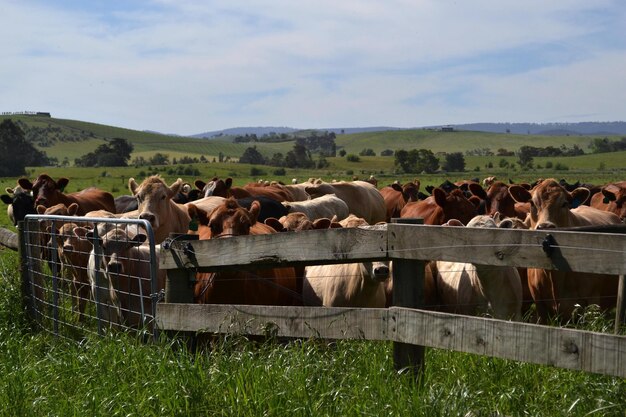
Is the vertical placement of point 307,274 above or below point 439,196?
below

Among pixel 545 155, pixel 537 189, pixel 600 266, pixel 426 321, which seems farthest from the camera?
pixel 545 155

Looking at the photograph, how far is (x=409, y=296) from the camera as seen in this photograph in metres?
5.30

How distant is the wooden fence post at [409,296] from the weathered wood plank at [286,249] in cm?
15

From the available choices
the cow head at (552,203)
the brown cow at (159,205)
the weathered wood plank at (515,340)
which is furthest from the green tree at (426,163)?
the weathered wood plank at (515,340)

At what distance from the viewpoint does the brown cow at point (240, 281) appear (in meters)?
8.48

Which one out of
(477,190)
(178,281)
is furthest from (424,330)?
(477,190)

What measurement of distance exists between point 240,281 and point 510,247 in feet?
13.8

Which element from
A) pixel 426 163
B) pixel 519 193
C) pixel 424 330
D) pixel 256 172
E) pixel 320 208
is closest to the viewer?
pixel 424 330

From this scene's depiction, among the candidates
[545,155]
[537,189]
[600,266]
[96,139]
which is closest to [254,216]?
[537,189]

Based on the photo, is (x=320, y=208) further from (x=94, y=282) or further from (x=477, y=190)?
(x=94, y=282)

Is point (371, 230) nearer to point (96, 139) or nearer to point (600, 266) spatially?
point (600, 266)

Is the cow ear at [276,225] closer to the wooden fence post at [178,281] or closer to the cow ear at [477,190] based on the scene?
the wooden fence post at [178,281]

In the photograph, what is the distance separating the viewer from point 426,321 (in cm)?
505

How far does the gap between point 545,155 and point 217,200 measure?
147 metres
